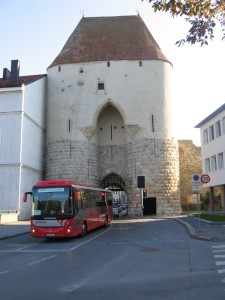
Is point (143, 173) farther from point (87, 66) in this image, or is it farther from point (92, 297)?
point (92, 297)

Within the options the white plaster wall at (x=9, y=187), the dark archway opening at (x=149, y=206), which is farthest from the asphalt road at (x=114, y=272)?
the dark archway opening at (x=149, y=206)

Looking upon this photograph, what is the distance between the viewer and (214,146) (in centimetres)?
4091

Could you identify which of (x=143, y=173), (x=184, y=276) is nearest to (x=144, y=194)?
(x=143, y=173)

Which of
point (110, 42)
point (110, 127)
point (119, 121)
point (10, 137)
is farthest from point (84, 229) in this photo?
point (110, 42)

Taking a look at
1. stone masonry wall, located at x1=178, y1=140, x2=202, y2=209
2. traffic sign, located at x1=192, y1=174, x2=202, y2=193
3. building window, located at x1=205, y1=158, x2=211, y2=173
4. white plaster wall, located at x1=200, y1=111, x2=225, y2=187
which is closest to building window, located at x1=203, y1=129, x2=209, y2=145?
white plaster wall, located at x1=200, y1=111, x2=225, y2=187

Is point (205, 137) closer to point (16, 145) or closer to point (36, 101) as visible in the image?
point (36, 101)

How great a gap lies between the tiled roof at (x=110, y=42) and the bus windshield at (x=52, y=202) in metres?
27.1

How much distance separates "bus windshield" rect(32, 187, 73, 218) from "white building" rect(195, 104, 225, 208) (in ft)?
77.5

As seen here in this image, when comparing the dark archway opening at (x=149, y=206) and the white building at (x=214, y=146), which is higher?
the white building at (x=214, y=146)

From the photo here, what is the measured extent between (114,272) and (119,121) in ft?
117

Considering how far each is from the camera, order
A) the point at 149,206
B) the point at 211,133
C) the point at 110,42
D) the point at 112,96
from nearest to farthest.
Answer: the point at 149,206 < the point at 112,96 < the point at 211,133 < the point at 110,42

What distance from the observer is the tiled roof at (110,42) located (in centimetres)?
4312

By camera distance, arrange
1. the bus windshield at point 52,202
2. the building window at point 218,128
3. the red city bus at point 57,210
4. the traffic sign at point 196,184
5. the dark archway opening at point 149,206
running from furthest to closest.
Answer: the dark archway opening at point 149,206, the building window at point 218,128, the traffic sign at point 196,184, the bus windshield at point 52,202, the red city bus at point 57,210

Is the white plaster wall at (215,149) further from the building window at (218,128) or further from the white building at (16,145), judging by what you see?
the white building at (16,145)
